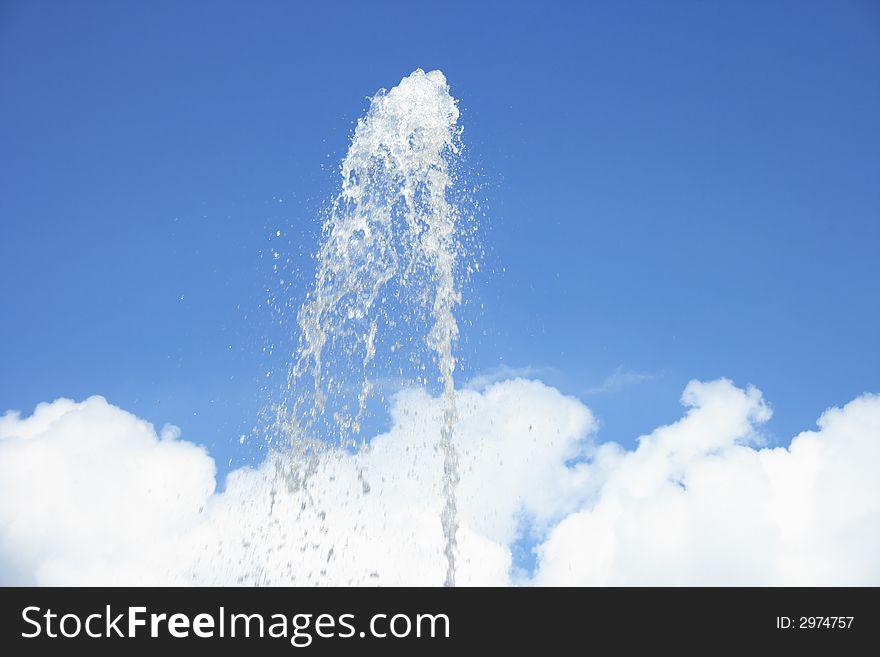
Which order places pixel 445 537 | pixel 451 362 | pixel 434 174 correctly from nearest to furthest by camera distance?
pixel 445 537 < pixel 451 362 < pixel 434 174

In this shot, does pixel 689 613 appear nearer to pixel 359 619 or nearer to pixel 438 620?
pixel 438 620

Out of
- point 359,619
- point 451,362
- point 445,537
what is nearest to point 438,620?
point 359,619

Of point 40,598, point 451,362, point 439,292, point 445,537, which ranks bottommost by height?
point 40,598

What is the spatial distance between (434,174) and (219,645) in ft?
64.2

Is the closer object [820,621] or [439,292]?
[820,621]

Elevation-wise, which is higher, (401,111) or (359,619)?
(401,111)

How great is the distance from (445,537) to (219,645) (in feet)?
34.8

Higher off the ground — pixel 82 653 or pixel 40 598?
pixel 40 598

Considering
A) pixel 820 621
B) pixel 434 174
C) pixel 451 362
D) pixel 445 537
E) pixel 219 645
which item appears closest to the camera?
pixel 219 645

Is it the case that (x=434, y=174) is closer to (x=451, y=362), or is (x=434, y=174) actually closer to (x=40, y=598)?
(x=451, y=362)

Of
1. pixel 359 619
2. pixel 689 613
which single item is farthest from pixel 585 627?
pixel 359 619

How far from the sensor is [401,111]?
1109 inches

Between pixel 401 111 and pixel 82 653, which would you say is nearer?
pixel 82 653

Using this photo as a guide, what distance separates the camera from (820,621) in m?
12.9
